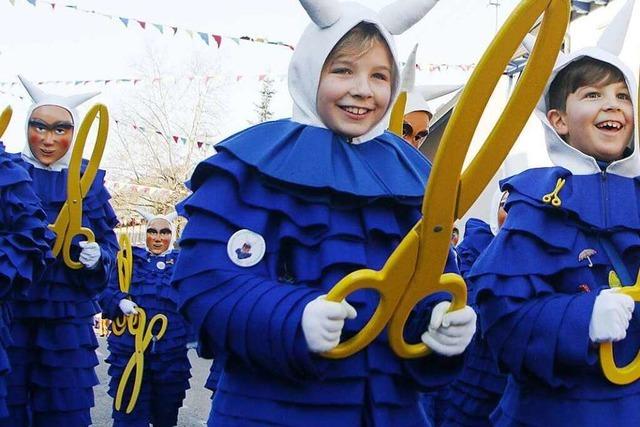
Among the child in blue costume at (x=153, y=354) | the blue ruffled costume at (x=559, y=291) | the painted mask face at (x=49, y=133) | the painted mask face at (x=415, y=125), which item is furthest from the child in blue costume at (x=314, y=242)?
the child in blue costume at (x=153, y=354)

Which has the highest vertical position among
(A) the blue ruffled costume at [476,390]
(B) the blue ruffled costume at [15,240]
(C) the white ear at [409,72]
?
(C) the white ear at [409,72]

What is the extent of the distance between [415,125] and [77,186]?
71.4 inches

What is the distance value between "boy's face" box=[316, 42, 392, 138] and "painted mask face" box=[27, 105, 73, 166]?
289 centimetres

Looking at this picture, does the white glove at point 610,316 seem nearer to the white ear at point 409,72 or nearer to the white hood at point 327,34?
the white hood at point 327,34

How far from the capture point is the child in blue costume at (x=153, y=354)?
630 cm

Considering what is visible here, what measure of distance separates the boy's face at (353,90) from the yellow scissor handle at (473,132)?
1.66ft

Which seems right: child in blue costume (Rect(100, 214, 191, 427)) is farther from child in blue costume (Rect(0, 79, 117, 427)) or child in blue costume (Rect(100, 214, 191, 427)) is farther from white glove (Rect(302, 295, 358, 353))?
white glove (Rect(302, 295, 358, 353))

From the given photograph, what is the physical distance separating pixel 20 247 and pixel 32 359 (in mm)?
A: 1165

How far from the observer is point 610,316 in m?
2.07

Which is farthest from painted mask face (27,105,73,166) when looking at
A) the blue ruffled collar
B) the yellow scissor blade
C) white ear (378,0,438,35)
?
the yellow scissor blade

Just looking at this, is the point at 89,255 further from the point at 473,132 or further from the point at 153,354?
the point at 473,132

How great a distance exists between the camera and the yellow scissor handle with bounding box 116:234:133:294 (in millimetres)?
6512

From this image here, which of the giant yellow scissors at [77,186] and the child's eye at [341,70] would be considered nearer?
the child's eye at [341,70]

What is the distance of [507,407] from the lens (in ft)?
8.20
